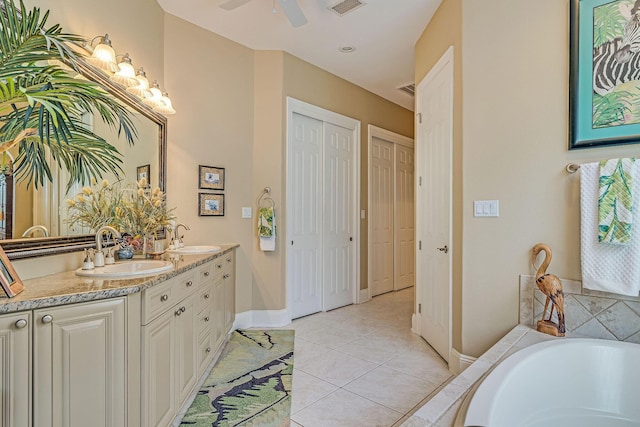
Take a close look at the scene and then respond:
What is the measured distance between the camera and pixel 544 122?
2.07 metres

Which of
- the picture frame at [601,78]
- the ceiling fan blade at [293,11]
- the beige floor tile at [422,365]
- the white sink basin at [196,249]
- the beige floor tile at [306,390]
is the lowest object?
the beige floor tile at [306,390]

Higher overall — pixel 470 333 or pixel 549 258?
pixel 549 258

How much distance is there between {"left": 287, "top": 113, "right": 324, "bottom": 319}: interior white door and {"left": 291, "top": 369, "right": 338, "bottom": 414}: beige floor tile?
50.9 inches

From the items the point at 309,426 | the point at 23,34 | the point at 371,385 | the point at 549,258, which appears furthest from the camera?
the point at 371,385

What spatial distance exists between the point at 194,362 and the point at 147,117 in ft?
6.13

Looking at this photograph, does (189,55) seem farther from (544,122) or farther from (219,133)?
(544,122)

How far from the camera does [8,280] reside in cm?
120

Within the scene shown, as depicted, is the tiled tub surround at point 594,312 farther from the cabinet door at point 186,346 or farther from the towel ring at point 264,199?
the towel ring at point 264,199

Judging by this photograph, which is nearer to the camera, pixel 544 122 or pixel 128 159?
pixel 544 122

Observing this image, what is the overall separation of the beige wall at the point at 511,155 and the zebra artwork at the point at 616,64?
5.9 inches

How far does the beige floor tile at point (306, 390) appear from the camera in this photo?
6.80 feet

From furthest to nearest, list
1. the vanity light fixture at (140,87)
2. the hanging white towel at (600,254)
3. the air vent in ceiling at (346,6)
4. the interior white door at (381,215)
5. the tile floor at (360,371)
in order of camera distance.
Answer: the interior white door at (381,215) → the air vent in ceiling at (346,6) → the vanity light fixture at (140,87) → the tile floor at (360,371) → the hanging white towel at (600,254)

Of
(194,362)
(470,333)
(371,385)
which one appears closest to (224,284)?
(194,362)

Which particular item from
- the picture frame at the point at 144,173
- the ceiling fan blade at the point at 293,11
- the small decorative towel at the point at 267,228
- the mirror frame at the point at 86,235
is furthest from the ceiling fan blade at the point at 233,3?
the small decorative towel at the point at 267,228
